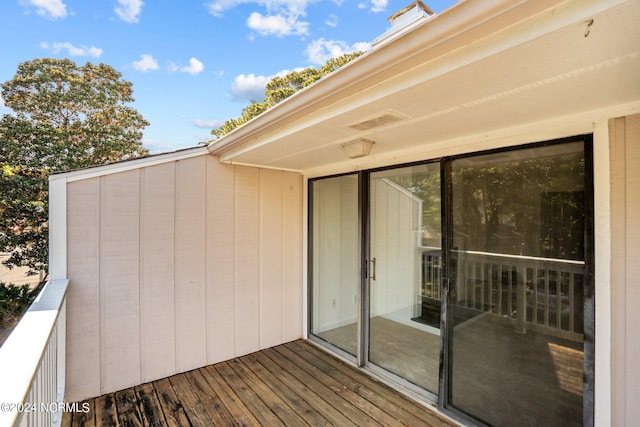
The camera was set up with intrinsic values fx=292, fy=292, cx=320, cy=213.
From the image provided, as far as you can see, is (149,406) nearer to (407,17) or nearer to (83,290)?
(83,290)

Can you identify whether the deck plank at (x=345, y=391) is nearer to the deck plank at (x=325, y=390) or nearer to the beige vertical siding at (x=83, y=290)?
the deck plank at (x=325, y=390)

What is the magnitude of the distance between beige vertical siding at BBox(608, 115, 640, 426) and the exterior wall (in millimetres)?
2892

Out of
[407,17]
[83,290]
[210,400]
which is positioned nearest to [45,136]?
[83,290]

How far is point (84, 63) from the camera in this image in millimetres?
7609

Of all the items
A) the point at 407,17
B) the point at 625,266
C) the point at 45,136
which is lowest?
the point at 625,266

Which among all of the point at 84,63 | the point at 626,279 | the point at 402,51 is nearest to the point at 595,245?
the point at 626,279

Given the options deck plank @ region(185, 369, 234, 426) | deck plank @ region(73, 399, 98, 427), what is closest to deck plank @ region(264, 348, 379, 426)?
deck plank @ region(185, 369, 234, 426)

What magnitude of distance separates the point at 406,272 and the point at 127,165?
2820 mm

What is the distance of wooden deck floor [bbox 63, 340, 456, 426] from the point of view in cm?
224

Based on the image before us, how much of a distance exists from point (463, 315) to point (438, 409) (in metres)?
0.81

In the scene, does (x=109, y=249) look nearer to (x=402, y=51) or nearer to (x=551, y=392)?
(x=402, y=51)

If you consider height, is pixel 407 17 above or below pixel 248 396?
above

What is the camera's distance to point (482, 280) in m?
2.10

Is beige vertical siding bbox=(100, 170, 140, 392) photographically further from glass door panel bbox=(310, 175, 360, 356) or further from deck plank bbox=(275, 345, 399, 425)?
glass door panel bbox=(310, 175, 360, 356)
